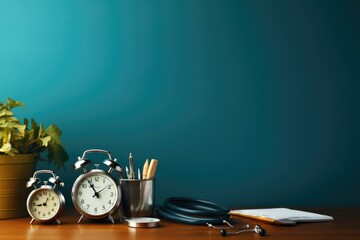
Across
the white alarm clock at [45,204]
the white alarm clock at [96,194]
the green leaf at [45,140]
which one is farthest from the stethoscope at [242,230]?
the green leaf at [45,140]

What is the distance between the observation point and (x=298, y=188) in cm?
197

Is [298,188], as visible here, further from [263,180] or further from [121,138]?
[121,138]

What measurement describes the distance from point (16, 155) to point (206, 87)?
0.73 meters

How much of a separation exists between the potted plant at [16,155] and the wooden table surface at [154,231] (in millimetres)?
67

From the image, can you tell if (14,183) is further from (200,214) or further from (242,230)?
(242,230)

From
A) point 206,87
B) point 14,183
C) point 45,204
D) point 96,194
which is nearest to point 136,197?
point 96,194

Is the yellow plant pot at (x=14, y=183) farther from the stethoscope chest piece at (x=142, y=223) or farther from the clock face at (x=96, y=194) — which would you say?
the stethoscope chest piece at (x=142, y=223)

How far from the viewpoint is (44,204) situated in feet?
5.10

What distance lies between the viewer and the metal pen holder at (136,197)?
5.24 ft

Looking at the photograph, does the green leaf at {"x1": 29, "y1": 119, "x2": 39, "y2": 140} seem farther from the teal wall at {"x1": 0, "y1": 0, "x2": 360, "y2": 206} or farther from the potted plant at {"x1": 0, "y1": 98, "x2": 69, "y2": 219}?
the teal wall at {"x1": 0, "y1": 0, "x2": 360, "y2": 206}

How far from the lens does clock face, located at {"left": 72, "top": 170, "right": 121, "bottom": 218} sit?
1.56m

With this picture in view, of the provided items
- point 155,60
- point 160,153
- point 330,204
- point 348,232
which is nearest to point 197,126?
point 160,153

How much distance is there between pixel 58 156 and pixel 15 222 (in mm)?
264

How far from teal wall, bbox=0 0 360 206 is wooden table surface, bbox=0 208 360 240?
364mm
